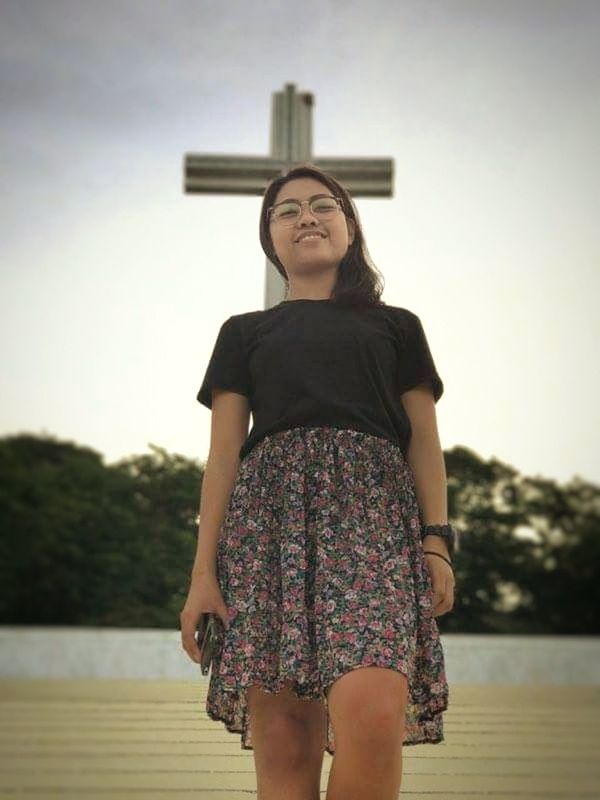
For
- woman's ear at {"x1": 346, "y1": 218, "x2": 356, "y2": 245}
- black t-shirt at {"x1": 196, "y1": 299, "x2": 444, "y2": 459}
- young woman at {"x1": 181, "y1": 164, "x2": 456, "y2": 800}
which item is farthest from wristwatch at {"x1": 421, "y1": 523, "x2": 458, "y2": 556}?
woman's ear at {"x1": 346, "y1": 218, "x2": 356, "y2": 245}

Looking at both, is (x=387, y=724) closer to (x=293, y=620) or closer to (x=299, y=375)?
(x=293, y=620)

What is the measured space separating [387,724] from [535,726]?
2338 mm

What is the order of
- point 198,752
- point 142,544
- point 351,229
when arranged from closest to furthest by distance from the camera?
point 351,229
point 198,752
point 142,544

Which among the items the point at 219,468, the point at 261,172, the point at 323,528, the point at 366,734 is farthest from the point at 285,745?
the point at 261,172

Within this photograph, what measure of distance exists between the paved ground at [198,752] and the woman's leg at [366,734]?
20.8 inches

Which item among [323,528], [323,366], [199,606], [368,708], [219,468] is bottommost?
[368,708]

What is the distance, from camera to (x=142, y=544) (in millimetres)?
3545

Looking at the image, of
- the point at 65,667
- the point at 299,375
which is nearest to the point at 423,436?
the point at 299,375

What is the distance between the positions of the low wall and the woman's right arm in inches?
115

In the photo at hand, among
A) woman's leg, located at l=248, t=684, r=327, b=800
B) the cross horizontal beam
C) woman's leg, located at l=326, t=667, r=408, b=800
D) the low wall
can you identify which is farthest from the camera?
the low wall

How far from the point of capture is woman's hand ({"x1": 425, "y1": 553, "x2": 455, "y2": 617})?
1449 millimetres

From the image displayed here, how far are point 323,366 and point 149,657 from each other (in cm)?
312

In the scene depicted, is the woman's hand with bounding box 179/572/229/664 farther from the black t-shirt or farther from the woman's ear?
the woman's ear

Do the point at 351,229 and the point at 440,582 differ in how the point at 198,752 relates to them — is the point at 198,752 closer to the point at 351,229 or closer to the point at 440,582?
the point at 440,582
